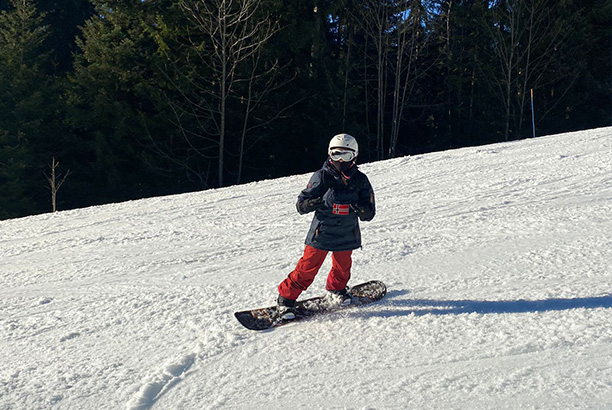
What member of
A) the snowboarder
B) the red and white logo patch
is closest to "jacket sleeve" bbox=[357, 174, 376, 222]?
the snowboarder

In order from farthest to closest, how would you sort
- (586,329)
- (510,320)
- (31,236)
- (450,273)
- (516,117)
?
(516,117) < (31,236) < (450,273) < (510,320) < (586,329)

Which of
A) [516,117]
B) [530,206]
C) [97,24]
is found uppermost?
[97,24]

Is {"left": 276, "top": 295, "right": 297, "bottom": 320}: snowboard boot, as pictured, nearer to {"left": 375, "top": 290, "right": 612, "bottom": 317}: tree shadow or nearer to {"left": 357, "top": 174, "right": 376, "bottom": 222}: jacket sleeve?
{"left": 375, "top": 290, "right": 612, "bottom": 317}: tree shadow

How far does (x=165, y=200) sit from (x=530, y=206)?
602cm

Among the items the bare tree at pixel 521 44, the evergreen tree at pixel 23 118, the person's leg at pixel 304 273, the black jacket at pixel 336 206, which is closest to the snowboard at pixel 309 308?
the person's leg at pixel 304 273

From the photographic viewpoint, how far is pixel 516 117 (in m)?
25.4

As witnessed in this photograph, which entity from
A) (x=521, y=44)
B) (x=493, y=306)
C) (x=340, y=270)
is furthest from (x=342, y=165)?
(x=521, y=44)

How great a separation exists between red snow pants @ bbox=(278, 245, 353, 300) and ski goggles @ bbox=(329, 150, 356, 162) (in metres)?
0.66

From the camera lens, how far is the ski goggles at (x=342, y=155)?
3.56 metres

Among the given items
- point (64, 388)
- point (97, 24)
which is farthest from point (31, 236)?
point (97, 24)

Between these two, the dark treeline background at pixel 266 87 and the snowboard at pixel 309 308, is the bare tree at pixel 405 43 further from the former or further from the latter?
the snowboard at pixel 309 308

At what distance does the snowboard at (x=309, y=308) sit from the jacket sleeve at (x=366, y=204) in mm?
659

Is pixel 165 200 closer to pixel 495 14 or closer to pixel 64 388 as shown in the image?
pixel 64 388

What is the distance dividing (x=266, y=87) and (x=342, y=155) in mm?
17933
